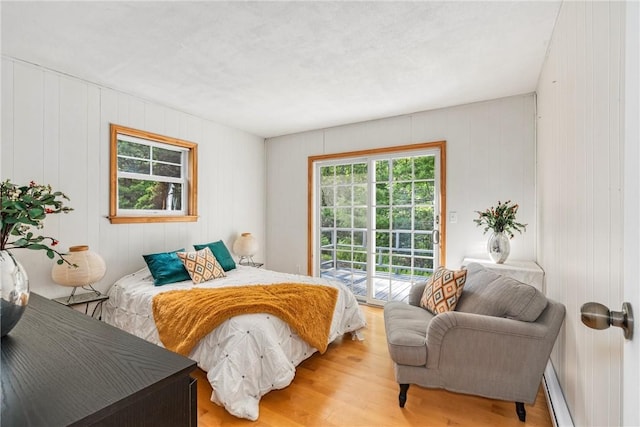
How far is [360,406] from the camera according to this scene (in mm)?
1963

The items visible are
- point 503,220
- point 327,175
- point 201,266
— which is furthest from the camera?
point 327,175

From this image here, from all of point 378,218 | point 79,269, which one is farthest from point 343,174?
point 79,269

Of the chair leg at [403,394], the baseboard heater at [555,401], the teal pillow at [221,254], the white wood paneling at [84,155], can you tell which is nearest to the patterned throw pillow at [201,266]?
the teal pillow at [221,254]

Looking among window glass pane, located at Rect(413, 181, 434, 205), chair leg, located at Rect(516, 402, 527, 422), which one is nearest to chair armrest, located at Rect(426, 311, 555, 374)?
chair leg, located at Rect(516, 402, 527, 422)

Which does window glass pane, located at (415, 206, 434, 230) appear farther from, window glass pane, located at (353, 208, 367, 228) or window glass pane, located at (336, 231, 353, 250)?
window glass pane, located at (336, 231, 353, 250)

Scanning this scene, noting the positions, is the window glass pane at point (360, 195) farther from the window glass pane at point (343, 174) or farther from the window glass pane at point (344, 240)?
the window glass pane at point (344, 240)

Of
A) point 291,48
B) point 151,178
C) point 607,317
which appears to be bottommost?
point 607,317

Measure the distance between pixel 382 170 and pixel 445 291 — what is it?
2.06m

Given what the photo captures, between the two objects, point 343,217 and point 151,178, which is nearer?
point 151,178

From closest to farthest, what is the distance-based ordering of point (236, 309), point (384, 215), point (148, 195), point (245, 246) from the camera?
point (236, 309) < point (148, 195) < point (384, 215) < point (245, 246)

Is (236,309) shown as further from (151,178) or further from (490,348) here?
(151,178)

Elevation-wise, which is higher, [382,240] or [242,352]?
[382,240]

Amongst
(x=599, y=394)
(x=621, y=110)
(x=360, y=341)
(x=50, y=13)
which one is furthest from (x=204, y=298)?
(x=621, y=110)

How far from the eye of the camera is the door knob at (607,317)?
60 cm
